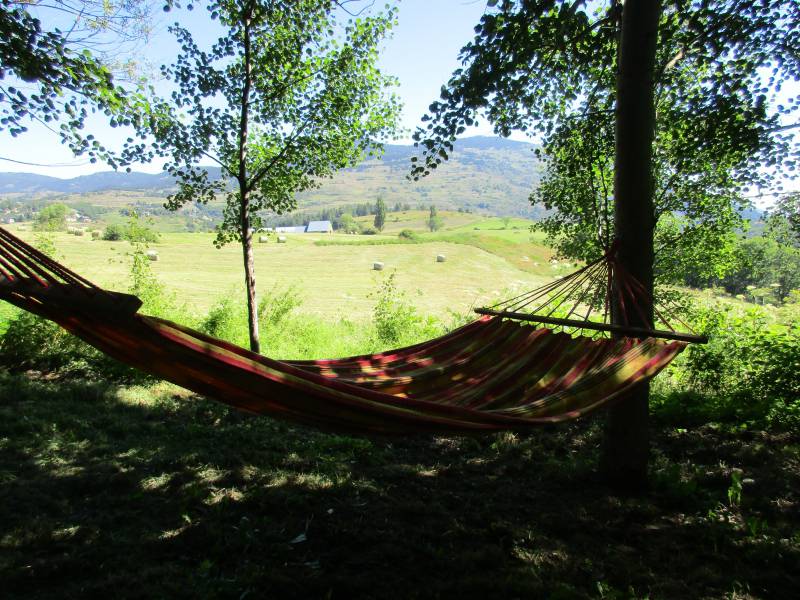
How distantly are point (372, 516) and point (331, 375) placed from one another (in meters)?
0.64

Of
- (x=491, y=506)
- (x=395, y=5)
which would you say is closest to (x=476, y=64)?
(x=395, y=5)

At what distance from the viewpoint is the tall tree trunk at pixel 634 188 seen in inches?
85.3

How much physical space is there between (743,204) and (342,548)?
4.59m

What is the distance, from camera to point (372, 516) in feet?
6.86

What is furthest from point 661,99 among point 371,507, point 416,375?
point 371,507

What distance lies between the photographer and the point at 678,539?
1930mm

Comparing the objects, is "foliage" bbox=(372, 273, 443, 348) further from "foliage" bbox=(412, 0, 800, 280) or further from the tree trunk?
"foliage" bbox=(412, 0, 800, 280)

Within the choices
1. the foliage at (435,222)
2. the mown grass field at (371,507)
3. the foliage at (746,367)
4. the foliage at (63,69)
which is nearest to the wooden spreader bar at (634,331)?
the mown grass field at (371,507)

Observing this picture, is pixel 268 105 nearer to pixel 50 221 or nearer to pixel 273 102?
pixel 273 102

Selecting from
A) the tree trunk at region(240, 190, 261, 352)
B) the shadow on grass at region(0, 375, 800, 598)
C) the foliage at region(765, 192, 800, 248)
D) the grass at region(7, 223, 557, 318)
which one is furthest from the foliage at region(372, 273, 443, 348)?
the grass at region(7, 223, 557, 318)

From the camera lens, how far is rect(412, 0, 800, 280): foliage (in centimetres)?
264

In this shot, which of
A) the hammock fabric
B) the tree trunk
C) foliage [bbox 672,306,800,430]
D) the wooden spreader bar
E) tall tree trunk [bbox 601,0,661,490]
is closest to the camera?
the hammock fabric

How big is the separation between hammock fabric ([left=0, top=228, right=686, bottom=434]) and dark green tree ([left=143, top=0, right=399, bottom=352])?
7.41ft

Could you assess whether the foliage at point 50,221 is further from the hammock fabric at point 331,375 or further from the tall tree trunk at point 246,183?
the hammock fabric at point 331,375
